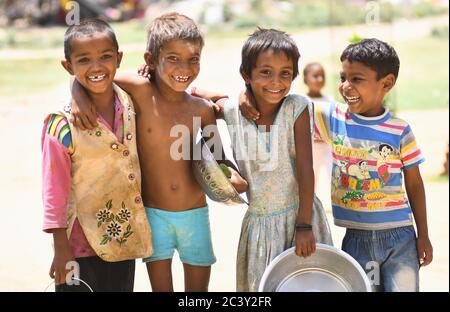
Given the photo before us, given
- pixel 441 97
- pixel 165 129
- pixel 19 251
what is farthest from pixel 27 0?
pixel 165 129

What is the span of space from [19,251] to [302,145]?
9.65ft

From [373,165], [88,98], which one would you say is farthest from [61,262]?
[373,165]

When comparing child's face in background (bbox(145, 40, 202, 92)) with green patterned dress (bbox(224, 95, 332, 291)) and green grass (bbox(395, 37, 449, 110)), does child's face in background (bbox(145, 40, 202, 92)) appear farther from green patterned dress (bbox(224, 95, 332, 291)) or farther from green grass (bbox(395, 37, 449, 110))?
green grass (bbox(395, 37, 449, 110))

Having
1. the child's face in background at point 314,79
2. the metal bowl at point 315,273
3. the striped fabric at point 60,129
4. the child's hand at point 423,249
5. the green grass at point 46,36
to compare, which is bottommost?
the metal bowl at point 315,273

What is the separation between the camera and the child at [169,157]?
2900 mm

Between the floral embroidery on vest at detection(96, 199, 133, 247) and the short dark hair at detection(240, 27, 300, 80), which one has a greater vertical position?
the short dark hair at detection(240, 27, 300, 80)

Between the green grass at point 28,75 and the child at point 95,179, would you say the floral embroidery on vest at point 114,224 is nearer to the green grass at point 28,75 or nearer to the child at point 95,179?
the child at point 95,179

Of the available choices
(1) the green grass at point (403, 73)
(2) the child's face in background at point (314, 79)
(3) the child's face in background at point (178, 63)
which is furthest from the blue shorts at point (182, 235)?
(1) the green grass at point (403, 73)

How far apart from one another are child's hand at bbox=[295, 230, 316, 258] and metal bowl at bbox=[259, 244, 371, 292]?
19 mm

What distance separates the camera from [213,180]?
2.84 m

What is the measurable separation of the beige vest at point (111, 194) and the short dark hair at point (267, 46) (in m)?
0.47

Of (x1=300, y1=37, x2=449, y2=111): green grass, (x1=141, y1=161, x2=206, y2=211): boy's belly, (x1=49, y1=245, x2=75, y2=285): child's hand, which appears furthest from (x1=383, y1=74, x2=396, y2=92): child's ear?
(x1=300, y1=37, x2=449, y2=111): green grass

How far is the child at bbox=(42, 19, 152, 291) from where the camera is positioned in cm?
276
